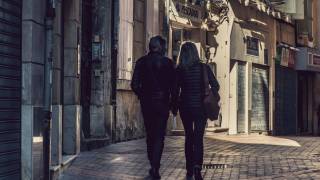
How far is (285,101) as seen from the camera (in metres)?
30.0

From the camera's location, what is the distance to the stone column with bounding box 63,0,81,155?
1194 cm

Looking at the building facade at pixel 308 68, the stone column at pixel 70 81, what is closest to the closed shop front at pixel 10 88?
the stone column at pixel 70 81

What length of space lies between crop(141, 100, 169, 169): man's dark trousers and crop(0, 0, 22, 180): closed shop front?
1.79 metres

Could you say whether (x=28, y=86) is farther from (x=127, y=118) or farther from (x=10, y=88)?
(x=127, y=118)

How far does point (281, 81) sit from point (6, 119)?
23011 mm

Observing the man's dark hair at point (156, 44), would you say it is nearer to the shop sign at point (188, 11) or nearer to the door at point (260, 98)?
the shop sign at point (188, 11)

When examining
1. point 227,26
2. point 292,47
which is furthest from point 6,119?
point 292,47

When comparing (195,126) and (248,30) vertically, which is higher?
(248,30)

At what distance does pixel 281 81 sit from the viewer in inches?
1160

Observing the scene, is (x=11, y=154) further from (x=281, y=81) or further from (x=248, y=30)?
(x=281, y=81)

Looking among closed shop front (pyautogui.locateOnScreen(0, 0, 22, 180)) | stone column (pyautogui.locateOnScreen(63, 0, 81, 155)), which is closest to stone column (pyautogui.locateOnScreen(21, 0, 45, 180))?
closed shop front (pyautogui.locateOnScreen(0, 0, 22, 180))

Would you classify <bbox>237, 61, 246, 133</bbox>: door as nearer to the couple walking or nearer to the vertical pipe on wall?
the vertical pipe on wall

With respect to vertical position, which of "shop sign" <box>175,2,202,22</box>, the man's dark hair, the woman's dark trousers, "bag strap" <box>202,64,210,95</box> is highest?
"shop sign" <box>175,2,202,22</box>

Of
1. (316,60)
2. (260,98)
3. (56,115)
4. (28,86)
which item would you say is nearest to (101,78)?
(56,115)
